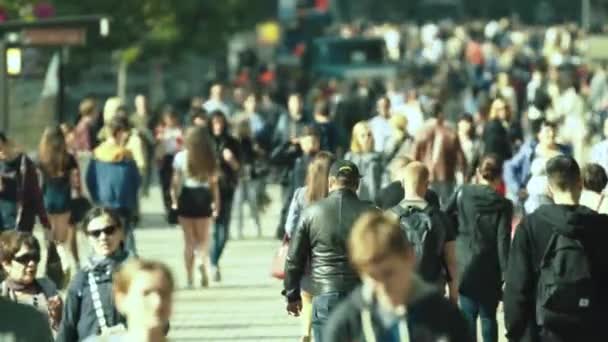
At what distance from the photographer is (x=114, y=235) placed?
38.4ft

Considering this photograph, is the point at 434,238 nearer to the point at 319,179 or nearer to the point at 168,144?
the point at 319,179

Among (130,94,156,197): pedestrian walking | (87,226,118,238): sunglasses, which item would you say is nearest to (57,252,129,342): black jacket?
(87,226,118,238): sunglasses

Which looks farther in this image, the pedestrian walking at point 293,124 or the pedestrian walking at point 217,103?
the pedestrian walking at point 217,103

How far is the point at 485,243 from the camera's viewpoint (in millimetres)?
14914

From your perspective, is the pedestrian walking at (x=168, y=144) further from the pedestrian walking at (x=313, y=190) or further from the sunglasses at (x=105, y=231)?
the sunglasses at (x=105, y=231)

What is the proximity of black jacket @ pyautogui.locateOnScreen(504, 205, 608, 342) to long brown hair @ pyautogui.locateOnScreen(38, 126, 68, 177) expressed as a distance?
28.8 ft

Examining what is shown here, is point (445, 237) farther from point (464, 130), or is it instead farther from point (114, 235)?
point (464, 130)

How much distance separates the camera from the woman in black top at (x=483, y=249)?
14.9 metres

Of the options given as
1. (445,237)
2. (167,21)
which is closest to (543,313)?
(445,237)

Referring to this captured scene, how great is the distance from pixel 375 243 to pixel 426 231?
5.96 meters

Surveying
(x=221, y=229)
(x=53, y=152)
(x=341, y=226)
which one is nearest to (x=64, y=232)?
(x=53, y=152)

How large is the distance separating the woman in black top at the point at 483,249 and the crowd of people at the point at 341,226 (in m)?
0.01

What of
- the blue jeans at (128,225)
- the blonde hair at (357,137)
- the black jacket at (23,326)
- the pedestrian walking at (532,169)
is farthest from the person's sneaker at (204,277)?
the black jacket at (23,326)

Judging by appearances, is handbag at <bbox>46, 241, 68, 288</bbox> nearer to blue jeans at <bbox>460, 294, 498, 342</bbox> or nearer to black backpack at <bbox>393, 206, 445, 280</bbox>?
blue jeans at <bbox>460, 294, 498, 342</bbox>
